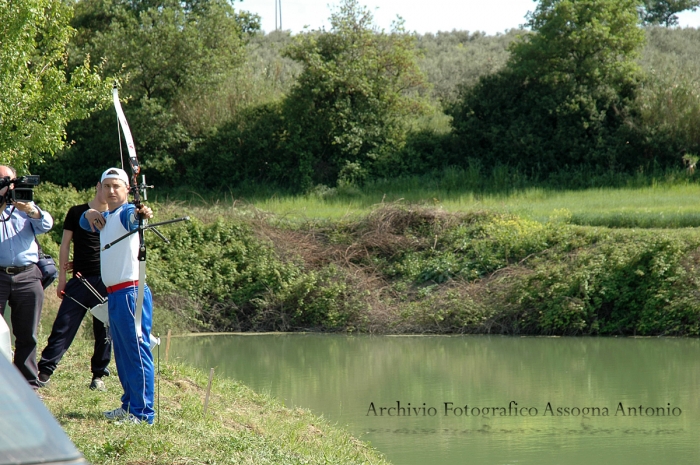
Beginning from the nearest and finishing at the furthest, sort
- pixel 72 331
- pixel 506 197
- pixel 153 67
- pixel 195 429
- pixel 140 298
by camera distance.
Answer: pixel 140 298
pixel 195 429
pixel 72 331
pixel 506 197
pixel 153 67

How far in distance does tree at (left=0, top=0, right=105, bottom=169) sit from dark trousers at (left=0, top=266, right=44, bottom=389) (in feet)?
18.8

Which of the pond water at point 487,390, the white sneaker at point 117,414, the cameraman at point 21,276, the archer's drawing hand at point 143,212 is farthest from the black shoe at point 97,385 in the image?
the pond water at point 487,390

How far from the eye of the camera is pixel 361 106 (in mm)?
26062

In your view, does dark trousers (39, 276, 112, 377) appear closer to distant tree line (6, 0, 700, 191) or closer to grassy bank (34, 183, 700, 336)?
grassy bank (34, 183, 700, 336)

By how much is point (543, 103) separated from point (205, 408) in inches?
799

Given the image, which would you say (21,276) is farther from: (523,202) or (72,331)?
(523,202)

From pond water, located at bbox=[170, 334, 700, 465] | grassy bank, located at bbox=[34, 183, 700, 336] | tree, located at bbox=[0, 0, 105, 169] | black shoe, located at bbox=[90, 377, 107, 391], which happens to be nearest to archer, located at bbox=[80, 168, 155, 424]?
black shoe, located at bbox=[90, 377, 107, 391]

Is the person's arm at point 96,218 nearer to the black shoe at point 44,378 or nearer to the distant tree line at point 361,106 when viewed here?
the black shoe at point 44,378

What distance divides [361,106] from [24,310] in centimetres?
1961

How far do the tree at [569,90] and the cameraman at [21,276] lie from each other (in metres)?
19.9

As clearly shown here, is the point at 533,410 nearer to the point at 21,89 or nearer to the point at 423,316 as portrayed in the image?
the point at 423,316

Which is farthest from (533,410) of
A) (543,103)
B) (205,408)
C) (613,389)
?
(543,103)

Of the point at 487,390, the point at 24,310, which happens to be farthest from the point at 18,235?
the point at 487,390

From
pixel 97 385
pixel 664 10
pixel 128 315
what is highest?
pixel 664 10
